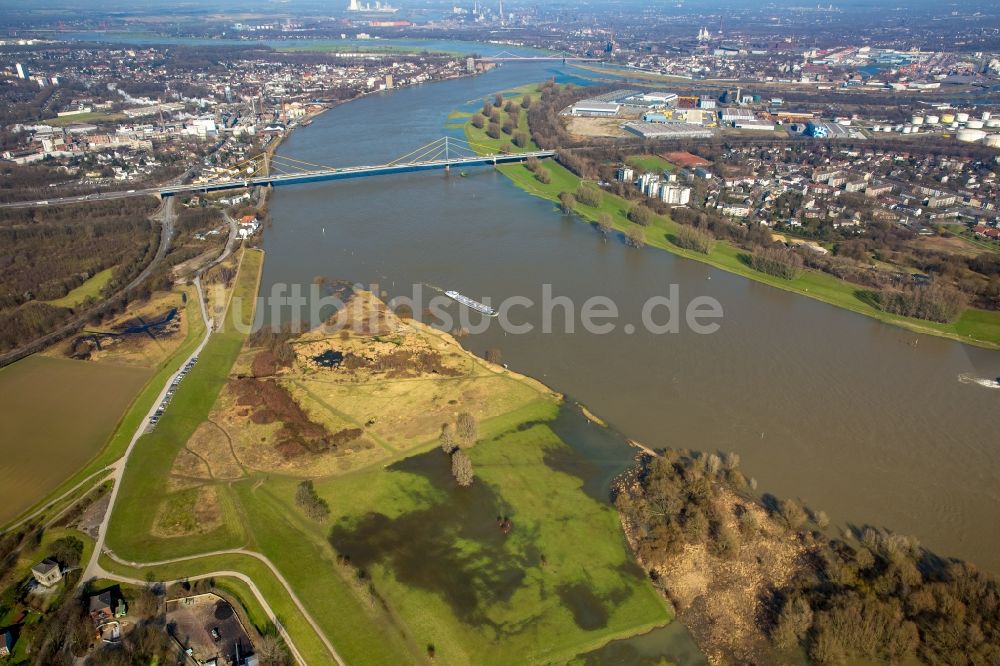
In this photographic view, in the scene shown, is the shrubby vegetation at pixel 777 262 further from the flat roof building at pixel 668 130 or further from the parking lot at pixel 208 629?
the flat roof building at pixel 668 130

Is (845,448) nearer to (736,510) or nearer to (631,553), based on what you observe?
(736,510)

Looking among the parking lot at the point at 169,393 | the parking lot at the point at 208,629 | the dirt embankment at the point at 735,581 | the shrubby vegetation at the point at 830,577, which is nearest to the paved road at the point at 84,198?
the parking lot at the point at 169,393

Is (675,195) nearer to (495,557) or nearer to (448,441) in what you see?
(448,441)

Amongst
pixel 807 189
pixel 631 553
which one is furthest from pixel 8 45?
pixel 631 553

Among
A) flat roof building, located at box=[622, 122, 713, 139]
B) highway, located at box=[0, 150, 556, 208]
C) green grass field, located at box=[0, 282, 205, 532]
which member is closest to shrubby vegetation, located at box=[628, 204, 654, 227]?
highway, located at box=[0, 150, 556, 208]

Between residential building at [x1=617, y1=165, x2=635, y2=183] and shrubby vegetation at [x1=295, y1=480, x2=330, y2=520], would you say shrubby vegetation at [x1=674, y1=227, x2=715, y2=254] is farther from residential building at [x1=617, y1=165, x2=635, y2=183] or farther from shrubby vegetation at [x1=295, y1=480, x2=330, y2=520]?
shrubby vegetation at [x1=295, y1=480, x2=330, y2=520]

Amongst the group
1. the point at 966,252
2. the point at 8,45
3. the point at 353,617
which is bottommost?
the point at 353,617
